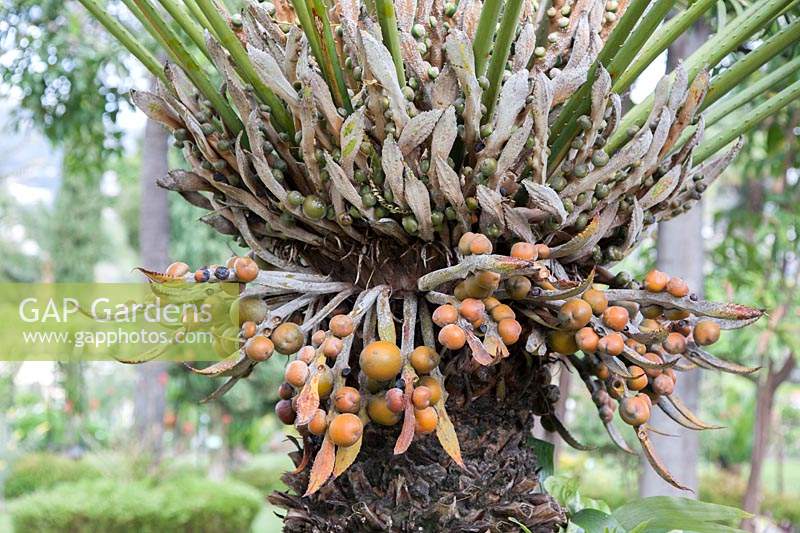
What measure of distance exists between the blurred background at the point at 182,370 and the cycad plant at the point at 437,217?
0.80 feet

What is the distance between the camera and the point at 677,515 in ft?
3.71

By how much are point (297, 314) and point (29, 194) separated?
729 inches

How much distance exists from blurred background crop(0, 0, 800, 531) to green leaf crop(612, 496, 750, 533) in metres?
0.15

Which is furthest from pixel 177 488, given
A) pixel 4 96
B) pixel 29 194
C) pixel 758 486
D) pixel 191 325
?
pixel 29 194

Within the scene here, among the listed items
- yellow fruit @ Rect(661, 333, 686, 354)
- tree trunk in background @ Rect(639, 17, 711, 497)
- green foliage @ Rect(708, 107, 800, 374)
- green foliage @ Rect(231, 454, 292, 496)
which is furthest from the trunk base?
green foliage @ Rect(231, 454, 292, 496)

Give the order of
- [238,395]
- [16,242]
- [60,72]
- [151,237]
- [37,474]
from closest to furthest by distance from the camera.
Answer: [60,72]
[151,237]
[37,474]
[238,395]
[16,242]

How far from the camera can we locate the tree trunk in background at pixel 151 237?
6.27 meters

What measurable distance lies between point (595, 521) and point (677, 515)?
0.41ft

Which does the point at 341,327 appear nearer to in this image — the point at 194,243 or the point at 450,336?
the point at 450,336

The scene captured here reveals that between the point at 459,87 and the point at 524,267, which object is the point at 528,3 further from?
the point at 524,267

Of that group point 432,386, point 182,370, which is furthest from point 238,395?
point 432,386

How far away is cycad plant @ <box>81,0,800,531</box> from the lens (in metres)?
0.91

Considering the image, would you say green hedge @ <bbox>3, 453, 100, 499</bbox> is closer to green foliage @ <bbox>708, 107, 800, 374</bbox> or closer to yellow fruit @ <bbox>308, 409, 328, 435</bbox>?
green foliage @ <bbox>708, 107, 800, 374</bbox>

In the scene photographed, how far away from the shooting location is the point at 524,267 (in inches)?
34.3
